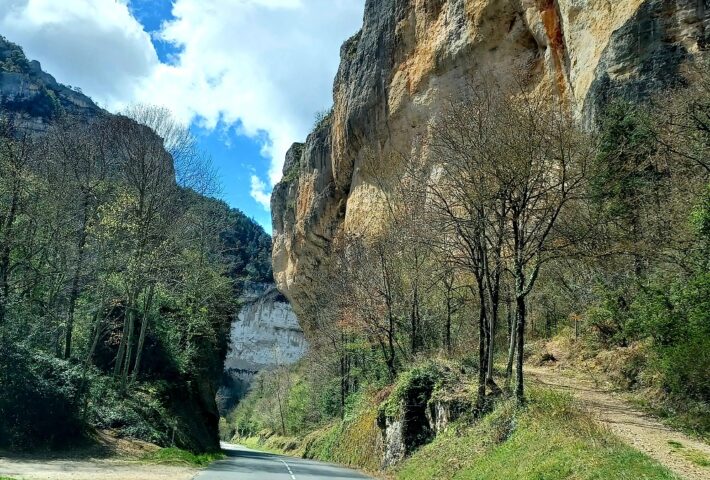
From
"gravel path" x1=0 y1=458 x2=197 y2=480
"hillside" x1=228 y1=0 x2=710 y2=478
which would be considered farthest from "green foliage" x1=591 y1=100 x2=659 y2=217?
"gravel path" x1=0 y1=458 x2=197 y2=480

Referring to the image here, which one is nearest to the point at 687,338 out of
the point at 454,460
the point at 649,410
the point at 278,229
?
the point at 649,410

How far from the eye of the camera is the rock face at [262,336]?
338ft

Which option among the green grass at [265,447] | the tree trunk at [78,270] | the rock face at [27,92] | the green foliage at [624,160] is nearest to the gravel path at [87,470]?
the tree trunk at [78,270]

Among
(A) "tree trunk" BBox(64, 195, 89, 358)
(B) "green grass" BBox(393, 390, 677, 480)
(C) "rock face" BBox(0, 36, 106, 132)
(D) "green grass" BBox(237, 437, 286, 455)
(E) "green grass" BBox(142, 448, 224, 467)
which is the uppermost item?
(C) "rock face" BBox(0, 36, 106, 132)

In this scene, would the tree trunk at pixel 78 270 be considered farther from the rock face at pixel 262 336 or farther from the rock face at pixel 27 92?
the rock face at pixel 262 336

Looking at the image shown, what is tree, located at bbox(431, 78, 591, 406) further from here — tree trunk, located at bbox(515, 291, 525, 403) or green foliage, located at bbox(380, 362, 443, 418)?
green foliage, located at bbox(380, 362, 443, 418)

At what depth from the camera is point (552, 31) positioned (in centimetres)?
Answer: 2541

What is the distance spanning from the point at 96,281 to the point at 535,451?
54.1 ft

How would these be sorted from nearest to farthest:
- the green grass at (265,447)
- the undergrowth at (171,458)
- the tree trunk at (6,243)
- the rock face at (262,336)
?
the undergrowth at (171,458) → the tree trunk at (6,243) → the green grass at (265,447) → the rock face at (262,336)

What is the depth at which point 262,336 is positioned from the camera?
103625 millimetres

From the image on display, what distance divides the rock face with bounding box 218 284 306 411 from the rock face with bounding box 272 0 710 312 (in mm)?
49428

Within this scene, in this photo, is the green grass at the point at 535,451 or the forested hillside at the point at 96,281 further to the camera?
the forested hillside at the point at 96,281

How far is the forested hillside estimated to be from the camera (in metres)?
15.7

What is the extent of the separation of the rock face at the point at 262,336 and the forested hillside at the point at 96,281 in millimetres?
75838
